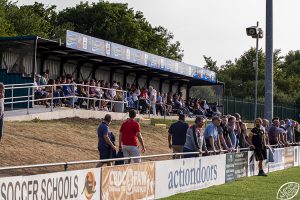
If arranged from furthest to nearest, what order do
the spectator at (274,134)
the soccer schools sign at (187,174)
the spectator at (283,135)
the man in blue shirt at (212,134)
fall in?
the spectator at (283,135) < the spectator at (274,134) < the man in blue shirt at (212,134) < the soccer schools sign at (187,174)

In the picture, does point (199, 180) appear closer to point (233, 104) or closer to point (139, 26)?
point (233, 104)

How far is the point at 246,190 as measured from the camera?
61.0 ft

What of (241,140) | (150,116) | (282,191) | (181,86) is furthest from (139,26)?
(282,191)

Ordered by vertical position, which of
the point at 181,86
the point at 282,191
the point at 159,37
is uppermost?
the point at 159,37

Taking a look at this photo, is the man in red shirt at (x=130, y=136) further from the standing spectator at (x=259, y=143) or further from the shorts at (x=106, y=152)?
the standing spectator at (x=259, y=143)

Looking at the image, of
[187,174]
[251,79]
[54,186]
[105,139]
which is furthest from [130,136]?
[251,79]

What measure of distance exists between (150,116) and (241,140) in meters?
10.4


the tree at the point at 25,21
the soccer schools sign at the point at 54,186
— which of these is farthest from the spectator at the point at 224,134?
the tree at the point at 25,21

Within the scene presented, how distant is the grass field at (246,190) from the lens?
1666 cm

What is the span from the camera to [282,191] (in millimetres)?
18688

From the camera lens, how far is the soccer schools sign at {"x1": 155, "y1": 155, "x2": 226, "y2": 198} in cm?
1588

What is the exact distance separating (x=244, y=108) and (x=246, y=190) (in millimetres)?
31655

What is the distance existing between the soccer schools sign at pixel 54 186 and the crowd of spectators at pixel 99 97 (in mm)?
13104

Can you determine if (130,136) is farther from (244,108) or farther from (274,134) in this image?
(244,108)
